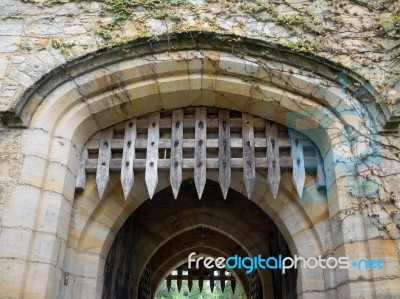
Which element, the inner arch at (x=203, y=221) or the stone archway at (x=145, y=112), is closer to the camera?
the stone archway at (x=145, y=112)

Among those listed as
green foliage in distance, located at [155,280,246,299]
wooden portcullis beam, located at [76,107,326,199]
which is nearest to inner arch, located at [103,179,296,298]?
wooden portcullis beam, located at [76,107,326,199]

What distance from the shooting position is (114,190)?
11.4 ft

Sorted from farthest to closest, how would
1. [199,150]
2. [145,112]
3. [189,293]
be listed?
[189,293], [145,112], [199,150]

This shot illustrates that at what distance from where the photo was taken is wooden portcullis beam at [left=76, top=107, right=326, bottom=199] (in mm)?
3275

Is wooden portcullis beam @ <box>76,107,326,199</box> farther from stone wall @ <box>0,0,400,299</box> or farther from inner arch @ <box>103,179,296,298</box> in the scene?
inner arch @ <box>103,179,296,298</box>

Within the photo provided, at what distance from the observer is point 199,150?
337 centimetres

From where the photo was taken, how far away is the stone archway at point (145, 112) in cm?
296

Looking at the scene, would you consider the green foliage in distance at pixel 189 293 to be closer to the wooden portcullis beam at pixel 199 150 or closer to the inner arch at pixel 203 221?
the inner arch at pixel 203 221

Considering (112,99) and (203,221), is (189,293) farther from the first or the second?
(112,99)

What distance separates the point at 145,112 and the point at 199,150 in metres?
0.57

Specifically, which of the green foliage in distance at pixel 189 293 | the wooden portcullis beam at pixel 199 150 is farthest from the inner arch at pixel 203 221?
the green foliage in distance at pixel 189 293

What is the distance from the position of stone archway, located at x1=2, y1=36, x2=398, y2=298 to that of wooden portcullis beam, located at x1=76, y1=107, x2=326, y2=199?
0.29 feet

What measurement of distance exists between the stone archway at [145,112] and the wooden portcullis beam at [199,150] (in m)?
0.09

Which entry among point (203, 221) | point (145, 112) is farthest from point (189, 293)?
point (145, 112)
